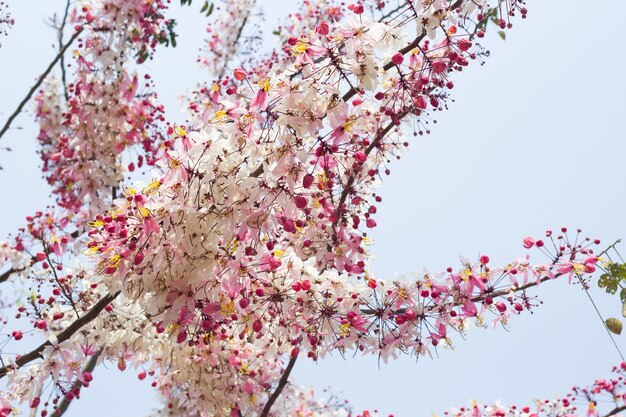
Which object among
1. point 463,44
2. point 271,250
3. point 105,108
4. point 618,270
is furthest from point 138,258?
point 105,108

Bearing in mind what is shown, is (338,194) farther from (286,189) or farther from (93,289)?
(93,289)

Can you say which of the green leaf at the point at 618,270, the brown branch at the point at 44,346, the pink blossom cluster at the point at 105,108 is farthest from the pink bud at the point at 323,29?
the pink blossom cluster at the point at 105,108

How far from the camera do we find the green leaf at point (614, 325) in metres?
3.02

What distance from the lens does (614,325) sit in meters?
3.03

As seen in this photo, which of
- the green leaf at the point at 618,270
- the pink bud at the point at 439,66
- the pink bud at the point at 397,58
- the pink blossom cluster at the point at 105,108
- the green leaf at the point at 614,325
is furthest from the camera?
the pink blossom cluster at the point at 105,108

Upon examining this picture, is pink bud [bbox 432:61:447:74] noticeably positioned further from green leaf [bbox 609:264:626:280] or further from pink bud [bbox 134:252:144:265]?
pink bud [bbox 134:252:144:265]

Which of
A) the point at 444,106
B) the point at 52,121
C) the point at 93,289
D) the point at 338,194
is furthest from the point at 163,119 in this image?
the point at 444,106

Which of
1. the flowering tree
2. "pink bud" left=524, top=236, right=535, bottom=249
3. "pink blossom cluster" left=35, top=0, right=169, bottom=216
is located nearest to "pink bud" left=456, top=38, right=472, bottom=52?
the flowering tree

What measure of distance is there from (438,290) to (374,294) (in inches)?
13.6

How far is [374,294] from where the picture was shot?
123 inches

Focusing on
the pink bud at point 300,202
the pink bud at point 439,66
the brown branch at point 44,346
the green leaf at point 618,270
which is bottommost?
the green leaf at point 618,270

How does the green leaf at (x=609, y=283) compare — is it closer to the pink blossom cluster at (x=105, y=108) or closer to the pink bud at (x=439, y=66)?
the pink bud at (x=439, y=66)

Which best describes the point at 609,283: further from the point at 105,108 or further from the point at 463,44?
the point at 105,108

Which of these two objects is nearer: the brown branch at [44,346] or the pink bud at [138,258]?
the pink bud at [138,258]
